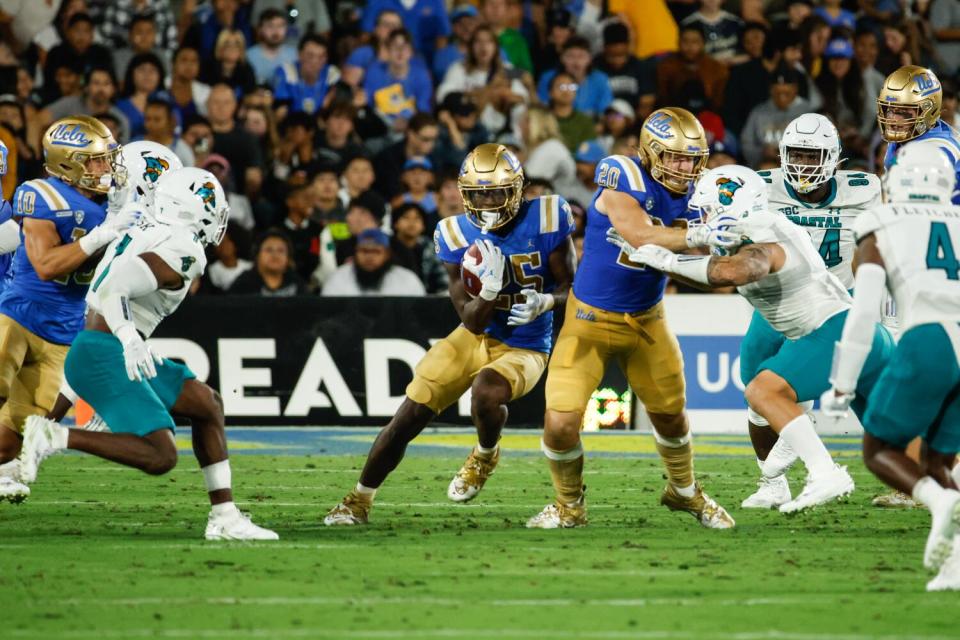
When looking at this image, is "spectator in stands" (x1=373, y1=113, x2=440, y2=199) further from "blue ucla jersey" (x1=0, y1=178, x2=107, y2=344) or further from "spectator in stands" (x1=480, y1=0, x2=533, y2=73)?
"blue ucla jersey" (x1=0, y1=178, x2=107, y2=344)

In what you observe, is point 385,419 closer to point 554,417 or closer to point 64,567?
point 554,417

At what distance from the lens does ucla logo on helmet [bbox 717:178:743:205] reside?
7.35 meters

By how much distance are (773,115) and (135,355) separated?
9.20 metres

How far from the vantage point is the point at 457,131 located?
1473cm

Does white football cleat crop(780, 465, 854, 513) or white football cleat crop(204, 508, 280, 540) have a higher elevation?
white football cleat crop(780, 465, 854, 513)

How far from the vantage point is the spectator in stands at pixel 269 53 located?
49.6 ft

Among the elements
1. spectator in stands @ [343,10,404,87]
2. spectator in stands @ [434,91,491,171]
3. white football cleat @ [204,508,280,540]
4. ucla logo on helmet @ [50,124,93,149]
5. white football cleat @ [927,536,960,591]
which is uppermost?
ucla logo on helmet @ [50,124,93,149]

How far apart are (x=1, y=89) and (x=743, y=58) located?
23.2 feet

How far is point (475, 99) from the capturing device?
15.0 m

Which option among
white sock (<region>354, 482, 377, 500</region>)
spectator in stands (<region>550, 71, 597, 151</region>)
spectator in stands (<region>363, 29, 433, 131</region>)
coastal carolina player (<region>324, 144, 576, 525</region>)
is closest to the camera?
coastal carolina player (<region>324, 144, 576, 525</region>)

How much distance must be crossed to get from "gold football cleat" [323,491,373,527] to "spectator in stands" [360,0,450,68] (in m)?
8.58

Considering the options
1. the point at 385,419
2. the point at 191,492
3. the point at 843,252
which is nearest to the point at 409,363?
the point at 385,419

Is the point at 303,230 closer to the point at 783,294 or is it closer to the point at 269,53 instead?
the point at 269,53

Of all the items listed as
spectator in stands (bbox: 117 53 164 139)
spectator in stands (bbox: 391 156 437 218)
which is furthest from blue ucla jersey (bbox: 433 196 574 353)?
spectator in stands (bbox: 117 53 164 139)
